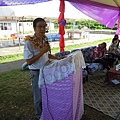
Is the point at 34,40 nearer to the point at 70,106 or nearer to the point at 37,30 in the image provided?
the point at 37,30

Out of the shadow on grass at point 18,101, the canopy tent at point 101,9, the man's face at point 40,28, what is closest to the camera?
the man's face at point 40,28

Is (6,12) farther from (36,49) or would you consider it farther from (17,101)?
(36,49)

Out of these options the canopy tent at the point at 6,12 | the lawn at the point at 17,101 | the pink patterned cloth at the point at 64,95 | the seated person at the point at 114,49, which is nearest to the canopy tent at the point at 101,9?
the seated person at the point at 114,49

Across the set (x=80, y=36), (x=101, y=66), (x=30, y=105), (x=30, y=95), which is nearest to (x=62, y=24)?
(x=101, y=66)

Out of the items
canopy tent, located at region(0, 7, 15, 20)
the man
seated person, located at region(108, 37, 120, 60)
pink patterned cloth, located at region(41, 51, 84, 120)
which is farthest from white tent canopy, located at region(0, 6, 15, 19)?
pink patterned cloth, located at region(41, 51, 84, 120)

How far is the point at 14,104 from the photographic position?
3.08 meters

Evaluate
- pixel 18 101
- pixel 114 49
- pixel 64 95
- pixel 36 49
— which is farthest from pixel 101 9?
pixel 64 95

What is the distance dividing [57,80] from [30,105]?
4.39ft

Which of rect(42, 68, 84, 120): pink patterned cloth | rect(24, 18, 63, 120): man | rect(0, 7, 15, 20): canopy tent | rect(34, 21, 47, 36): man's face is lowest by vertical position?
rect(42, 68, 84, 120): pink patterned cloth

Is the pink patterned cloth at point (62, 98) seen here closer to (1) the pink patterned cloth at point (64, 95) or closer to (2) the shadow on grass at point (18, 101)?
(1) the pink patterned cloth at point (64, 95)

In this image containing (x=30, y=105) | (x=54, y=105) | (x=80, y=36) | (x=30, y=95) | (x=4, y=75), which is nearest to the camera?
(x=54, y=105)

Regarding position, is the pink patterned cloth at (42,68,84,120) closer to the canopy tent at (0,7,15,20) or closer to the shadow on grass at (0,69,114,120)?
the shadow on grass at (0,69,114,120)

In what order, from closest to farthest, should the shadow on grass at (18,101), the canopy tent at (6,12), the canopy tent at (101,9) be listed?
the shadow on grass at (18,101), the canopy tent at (101,9), the canopy tent at (6,12)

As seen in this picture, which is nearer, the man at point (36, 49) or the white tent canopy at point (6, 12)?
the man at point (36, 49)
